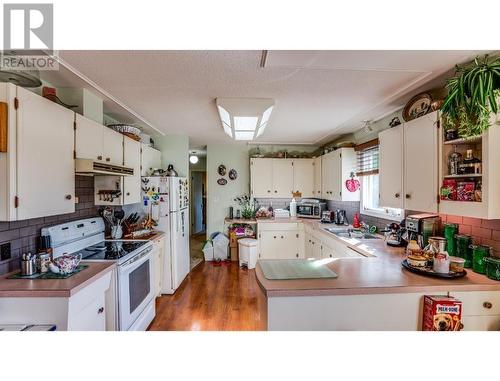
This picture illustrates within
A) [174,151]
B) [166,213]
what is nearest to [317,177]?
[174,151]

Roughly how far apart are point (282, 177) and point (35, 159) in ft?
12.4

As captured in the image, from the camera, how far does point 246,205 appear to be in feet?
16.2

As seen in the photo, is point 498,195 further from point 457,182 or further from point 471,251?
point 471,251

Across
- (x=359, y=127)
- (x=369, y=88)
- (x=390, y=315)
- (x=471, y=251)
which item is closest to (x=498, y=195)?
(x=471, y=251)

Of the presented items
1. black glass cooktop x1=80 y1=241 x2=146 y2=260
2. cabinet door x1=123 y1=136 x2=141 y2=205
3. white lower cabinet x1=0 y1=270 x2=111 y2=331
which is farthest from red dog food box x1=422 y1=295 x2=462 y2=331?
cabinet door x1=123 y1=136 x2=141 y2=205

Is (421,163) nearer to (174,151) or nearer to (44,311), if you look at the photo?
(44,311)

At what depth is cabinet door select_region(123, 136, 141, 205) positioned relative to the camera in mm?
2762

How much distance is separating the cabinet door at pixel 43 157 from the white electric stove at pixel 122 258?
0.37m

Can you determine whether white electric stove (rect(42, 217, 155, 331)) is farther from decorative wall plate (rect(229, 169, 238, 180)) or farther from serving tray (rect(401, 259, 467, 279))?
decorative wall plate (rect(229, 169, 238, 180))

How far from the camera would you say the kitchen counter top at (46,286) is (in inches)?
55.7

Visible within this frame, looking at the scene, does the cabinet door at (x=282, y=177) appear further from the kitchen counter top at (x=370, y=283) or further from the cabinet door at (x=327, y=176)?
the kitchen counter top at (x=370, y=283)

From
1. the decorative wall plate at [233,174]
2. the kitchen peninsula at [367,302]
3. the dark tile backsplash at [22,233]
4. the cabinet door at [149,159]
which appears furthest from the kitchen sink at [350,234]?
the dark tile backsplash at [22,233]

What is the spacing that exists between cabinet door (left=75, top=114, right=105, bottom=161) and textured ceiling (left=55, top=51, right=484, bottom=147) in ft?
1.15

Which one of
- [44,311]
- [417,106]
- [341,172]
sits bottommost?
[44,311]
